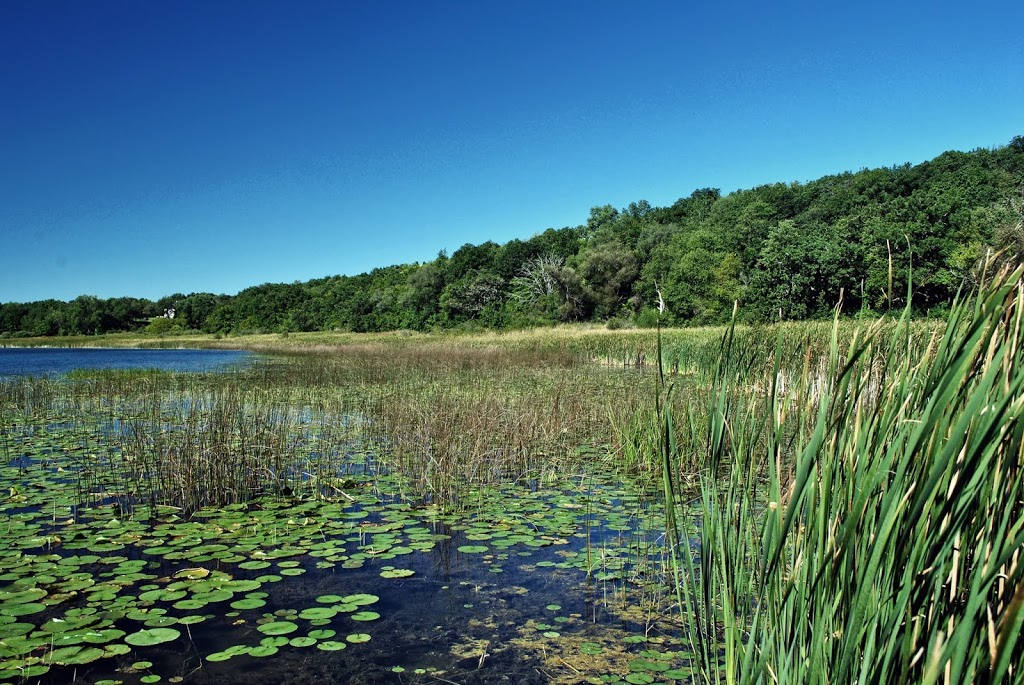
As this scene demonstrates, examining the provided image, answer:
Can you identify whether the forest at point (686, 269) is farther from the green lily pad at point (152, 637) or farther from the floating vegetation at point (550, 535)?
the green lily pad at point (152, 637)

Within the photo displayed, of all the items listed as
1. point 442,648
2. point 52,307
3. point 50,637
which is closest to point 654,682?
point 442,648

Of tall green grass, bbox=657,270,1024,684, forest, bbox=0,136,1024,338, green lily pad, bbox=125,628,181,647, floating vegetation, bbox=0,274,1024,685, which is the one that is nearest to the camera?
tall green grass, bbox=657,270,1024,684

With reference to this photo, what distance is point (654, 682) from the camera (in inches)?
118

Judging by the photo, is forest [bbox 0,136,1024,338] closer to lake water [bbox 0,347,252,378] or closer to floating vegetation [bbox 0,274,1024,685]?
lake water [bbox 0,347,252,378]

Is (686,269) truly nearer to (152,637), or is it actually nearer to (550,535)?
(550,535)

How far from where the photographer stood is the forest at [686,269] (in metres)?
33.8

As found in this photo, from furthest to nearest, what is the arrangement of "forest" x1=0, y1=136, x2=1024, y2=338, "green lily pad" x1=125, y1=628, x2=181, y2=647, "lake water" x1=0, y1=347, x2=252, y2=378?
1. "forest" x1=0, y1=136, x2=1024, y2=338
2. "lake water" x1=0, y1=347, x2=252, y2=378
3. "green lily pad" x1=125, y1=628, x2=181, y2=647

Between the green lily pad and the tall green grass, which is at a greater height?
the tall green grass

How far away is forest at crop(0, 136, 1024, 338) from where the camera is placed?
3384cm

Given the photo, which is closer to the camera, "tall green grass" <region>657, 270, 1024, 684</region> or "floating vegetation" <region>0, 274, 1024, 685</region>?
"tall green grass" <region>657, 270, 1024, 684</region>

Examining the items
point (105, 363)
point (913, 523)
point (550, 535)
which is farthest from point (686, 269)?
point (913, 523)

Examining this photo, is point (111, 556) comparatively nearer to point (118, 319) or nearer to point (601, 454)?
point (601, 454)

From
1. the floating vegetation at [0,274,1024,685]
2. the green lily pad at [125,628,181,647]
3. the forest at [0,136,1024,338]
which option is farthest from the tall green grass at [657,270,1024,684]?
the forest at [0,136,1024,338]

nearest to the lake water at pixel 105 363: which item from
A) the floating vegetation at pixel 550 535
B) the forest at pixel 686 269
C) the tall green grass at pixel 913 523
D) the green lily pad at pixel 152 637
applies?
the floating vegetation at pixel 550 535
